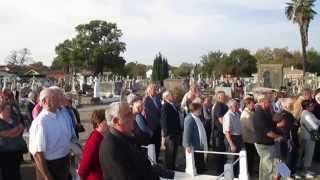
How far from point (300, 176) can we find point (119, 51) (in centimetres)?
8510

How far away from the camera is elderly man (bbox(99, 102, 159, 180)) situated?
4.34m

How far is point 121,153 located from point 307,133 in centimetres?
814

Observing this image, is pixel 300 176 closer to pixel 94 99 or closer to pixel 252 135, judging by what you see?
pixel 252 135

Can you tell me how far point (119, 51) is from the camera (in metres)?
95.6

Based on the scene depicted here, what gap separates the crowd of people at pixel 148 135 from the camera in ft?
14.9

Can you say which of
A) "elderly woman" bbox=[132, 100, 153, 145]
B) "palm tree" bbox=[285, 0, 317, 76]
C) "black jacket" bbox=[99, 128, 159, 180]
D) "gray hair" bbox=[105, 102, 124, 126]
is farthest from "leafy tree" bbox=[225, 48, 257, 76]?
"black jacket" bbox=[99, 128, 159, 180]

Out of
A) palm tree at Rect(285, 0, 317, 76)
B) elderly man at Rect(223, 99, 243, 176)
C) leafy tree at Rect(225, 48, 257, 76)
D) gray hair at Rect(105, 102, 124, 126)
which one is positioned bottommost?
elderly man at Rect(223, 99, 243, 176)

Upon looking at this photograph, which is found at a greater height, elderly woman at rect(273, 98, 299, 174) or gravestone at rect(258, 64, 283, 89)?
gravestone at rect(258, 64, 283, 89)

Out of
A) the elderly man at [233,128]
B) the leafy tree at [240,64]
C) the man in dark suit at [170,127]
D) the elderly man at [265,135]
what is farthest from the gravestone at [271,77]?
the leafy tree at [240,64]

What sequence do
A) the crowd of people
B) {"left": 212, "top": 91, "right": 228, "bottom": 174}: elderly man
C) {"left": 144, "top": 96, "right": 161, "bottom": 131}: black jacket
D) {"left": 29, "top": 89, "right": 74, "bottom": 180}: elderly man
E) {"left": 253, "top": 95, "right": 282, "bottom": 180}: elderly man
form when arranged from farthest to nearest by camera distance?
1. {"left": 144, "top": 96, "right": 161, "bottom": 131}: black jacket
2. {"left": 212, "top": 91, "right": 228, "bottom": 174}: elderly man
3. {"left": 253, "top": 95, "right": 282, "bottom": 180}: elderly man
4. {"left": 29, "top": 89, "right": 74, "bottom": 180}: elderly man
5. the crowd of people

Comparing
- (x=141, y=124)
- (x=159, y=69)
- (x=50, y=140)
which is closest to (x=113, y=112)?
(x=50, y=140)

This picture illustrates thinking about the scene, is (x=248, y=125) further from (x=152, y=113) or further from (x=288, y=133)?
(x=152, y=113)

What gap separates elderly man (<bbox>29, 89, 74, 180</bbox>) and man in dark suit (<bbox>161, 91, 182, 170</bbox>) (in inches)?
188

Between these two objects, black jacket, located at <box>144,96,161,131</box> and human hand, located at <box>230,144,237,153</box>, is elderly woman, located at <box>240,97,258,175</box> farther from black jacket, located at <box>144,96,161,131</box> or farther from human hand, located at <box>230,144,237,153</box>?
black jacket, located at <box>144,96,161,131</box>
